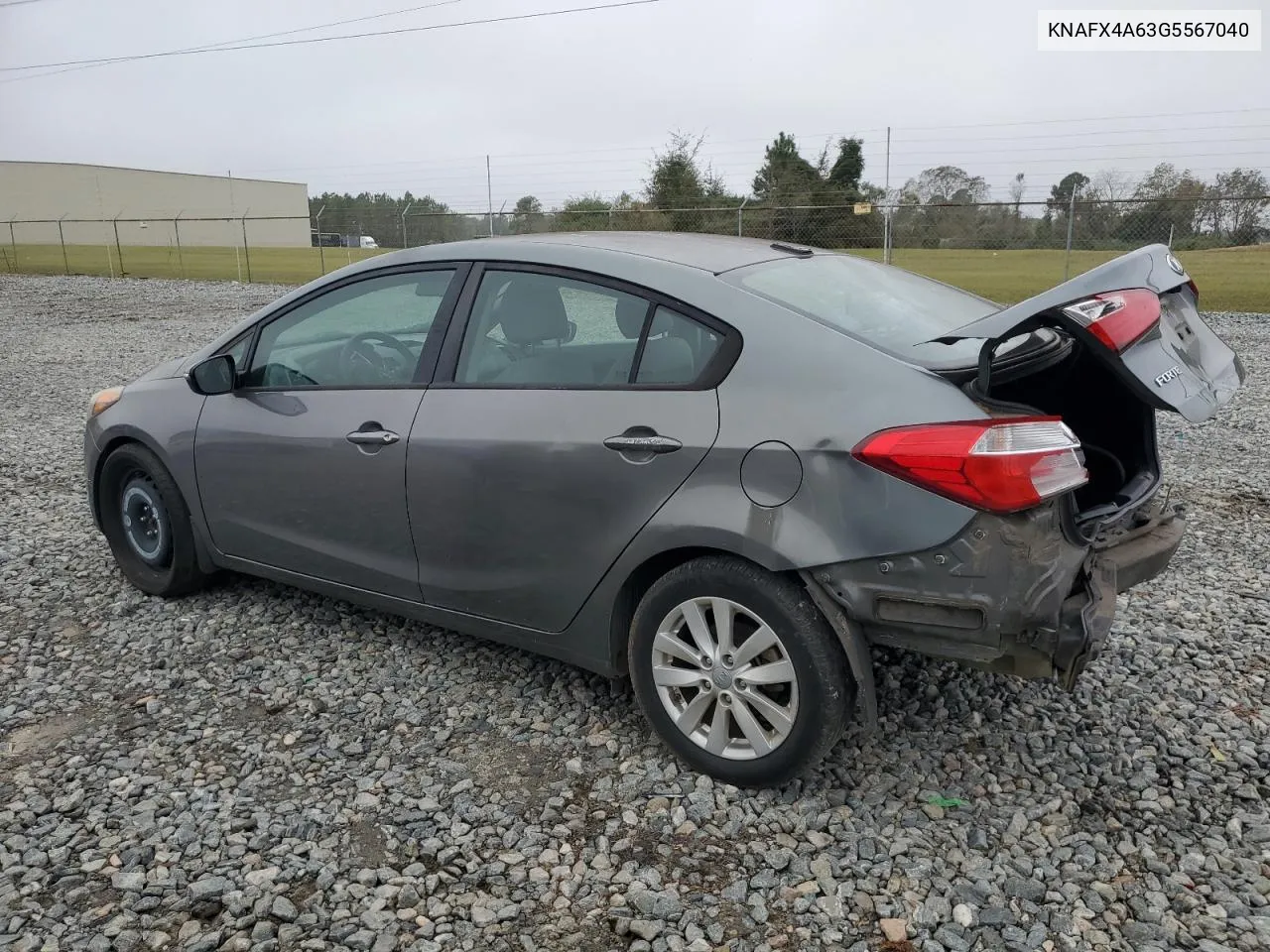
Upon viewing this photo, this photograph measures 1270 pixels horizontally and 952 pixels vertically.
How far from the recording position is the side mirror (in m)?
4.00

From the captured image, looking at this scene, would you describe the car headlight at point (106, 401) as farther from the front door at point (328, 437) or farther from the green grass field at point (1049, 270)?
the green grass field at point (1049, 270)

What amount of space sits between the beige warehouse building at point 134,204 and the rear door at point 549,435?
5671 cm

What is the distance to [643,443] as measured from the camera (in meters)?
2.93

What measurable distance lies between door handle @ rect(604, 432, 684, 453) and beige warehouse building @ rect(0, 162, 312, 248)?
5734 centimetres

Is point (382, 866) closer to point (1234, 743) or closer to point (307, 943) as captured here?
point (307, 943)

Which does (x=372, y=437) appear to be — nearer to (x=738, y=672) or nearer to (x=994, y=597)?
(x=738, y=672)

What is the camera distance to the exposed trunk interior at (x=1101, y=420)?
3.23 m

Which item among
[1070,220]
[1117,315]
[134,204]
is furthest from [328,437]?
[134,204]

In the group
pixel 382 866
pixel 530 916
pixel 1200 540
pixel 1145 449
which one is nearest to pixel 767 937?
pixel 530 916

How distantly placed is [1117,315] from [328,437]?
8.65 feet

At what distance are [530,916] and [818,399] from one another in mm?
1537

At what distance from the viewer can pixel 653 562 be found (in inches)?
120

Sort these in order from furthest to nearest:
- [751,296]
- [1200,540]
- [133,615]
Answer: [1200,540] < [133,615] < [751,296]

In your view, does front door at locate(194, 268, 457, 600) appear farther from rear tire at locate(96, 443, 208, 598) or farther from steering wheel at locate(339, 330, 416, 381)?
rear tire at locate(96, 443, 208, 598)
